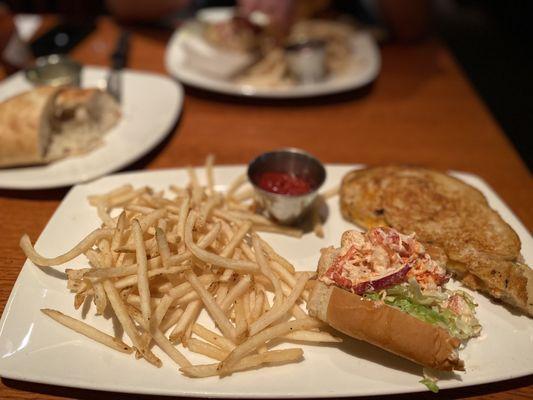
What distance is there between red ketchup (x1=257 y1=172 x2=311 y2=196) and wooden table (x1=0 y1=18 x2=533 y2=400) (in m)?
0.63

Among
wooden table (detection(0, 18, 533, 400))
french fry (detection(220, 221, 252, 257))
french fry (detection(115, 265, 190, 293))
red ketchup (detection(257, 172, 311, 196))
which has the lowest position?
wooden table (detection(0, 18, 533, 400))

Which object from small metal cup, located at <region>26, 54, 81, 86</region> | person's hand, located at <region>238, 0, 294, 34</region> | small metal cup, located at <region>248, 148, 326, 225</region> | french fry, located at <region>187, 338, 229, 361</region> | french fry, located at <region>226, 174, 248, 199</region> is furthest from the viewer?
person's hand, located at <region>238, 0, 294, 34</region>

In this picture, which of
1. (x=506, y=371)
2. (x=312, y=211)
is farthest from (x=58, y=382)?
(x=506, y=371)

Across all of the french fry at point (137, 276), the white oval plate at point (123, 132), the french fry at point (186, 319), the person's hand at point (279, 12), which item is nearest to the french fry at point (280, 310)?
the french fry at point (186, 319)

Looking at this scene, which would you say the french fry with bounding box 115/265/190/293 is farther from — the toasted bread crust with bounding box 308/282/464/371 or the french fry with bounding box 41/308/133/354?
the toasted bread crust with bounding box 308/282/464/371

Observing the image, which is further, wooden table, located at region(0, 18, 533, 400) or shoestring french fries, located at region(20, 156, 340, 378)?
wooden table, located at region(0, 18, 533, 400)

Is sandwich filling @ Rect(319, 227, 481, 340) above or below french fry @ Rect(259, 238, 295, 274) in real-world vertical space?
above

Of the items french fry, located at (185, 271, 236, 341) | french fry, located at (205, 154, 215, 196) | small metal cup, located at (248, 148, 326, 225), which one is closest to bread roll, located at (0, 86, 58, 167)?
french fry, located at (205, 154, 215, 196)

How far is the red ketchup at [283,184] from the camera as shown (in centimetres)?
227

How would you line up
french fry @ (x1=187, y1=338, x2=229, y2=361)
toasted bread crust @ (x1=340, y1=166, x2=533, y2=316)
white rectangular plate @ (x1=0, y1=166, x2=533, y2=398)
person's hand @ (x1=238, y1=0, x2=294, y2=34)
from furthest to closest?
1. person's hand @ (x1=238, y1=0, x2=294, y2=34)
2. toasted bread crust @ (x1=340, y1=166, x2=533, y2=316)
3. french fry @ (x1=187, y1=338, x2=229, y2=361)
4. white rectangular plate @ (x1=0, y1=166, x2=533, y2=398)

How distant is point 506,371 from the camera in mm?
1588

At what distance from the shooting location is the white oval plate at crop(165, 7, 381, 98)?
138 inches

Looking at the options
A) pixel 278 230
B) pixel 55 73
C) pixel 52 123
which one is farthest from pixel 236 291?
pixel 55 73

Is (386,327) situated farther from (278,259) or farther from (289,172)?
(289,172)
